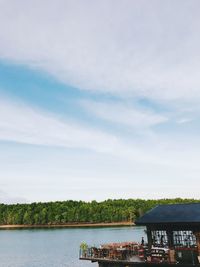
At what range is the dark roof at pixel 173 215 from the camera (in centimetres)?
3269

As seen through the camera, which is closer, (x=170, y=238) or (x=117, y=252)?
(x=170, y=238)

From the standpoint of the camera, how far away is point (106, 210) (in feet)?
612

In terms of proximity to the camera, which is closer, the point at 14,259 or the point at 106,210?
the point at 14,259

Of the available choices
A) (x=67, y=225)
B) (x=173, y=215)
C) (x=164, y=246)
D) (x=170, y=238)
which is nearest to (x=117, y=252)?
→ (x=164, y=246)

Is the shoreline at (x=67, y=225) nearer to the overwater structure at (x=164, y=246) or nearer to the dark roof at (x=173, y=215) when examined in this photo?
the dark roof at (x=173, y=215)

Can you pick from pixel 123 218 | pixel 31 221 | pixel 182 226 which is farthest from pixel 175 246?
pixel 31 221

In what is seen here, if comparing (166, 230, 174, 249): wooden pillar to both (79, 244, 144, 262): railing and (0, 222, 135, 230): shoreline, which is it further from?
(0, 222, 135, 230): shoreline

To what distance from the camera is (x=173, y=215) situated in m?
34.2

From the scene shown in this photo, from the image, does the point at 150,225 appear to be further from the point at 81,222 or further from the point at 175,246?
the point at 81,222

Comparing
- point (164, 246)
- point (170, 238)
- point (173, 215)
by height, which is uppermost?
point (173, 215)

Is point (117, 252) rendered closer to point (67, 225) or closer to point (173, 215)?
point (173, 215)

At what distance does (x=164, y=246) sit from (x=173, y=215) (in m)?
3.02

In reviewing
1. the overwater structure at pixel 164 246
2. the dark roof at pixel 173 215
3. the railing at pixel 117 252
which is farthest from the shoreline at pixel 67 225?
the overwater structure at pixel 164 246

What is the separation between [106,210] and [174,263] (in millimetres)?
158948
